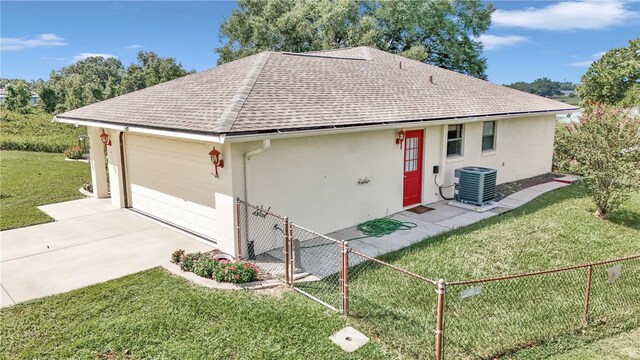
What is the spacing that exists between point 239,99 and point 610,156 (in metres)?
9.26

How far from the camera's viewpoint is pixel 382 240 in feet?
30.5

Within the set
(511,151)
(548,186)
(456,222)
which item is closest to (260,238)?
(456,222)

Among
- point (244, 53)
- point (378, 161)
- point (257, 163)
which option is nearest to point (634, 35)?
point (244, 53)

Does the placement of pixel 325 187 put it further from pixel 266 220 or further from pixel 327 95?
pixel 327 95

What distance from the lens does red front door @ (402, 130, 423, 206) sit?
1155cm

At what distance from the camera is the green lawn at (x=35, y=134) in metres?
25.9

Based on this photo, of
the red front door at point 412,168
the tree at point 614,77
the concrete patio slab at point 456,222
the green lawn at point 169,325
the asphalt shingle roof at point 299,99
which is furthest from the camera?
the tree at point 614,77

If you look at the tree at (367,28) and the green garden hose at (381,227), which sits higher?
the tree at (367,28)

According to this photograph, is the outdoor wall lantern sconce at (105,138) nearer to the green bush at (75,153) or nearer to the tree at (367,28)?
the green bush at (75,153)

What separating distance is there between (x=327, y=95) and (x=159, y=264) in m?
5.71

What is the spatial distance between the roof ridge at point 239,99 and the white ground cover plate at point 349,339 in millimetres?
3803

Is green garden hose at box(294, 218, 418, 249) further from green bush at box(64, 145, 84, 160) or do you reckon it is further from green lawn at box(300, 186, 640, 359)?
green bush at box(64, 145, 84, 160)

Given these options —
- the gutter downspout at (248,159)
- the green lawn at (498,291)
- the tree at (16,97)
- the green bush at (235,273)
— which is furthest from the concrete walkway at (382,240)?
the tree at (16,97)

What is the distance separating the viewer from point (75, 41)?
56625 mm
